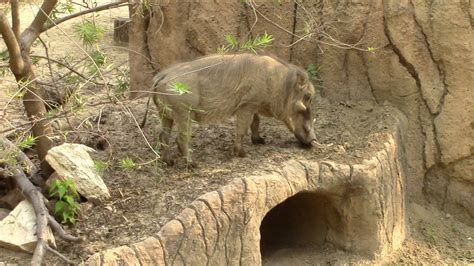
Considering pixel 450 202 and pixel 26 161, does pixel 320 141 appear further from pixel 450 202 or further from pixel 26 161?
pixel 26 161

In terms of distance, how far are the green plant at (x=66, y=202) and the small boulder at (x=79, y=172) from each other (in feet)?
0.30

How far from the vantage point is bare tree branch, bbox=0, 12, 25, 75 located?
4199 millimetres

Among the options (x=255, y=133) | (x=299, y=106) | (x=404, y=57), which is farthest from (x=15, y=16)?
(x=404, y=57)

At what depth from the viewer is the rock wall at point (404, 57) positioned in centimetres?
568

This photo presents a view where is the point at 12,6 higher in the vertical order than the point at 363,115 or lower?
higher

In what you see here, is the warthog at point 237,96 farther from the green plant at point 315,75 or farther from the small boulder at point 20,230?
the small boulder at point 20,230

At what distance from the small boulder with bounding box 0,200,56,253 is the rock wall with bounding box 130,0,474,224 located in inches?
71.2

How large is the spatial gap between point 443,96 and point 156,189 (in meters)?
2.54

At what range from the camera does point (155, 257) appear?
3.98 m

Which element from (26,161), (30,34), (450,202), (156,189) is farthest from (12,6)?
(450,202)

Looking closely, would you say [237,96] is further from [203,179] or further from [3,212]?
[3,212]

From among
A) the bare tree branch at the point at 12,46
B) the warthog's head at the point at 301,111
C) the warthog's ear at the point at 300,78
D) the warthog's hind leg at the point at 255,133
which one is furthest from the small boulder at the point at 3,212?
the warthog's ear at the point at 300,78

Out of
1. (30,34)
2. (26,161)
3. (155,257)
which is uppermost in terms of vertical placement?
(30,34)

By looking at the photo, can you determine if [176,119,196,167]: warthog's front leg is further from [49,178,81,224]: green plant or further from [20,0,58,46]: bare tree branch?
[20,0,58,46]: bare tree branch
